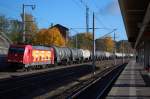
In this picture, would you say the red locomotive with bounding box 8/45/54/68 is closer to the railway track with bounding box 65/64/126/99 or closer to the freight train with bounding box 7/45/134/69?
the freight train with bounding box 7/45/134/69

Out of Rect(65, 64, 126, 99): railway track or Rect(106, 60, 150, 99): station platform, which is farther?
Rect(65, 64, 126, 99): railway track

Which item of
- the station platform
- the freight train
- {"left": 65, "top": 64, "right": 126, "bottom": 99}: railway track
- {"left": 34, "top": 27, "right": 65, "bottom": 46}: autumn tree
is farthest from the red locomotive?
{"left": 34, "top": 27, "right": 65, "bottom": 46}: autumn tree

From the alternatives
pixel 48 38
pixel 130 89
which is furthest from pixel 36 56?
pixel 48 38

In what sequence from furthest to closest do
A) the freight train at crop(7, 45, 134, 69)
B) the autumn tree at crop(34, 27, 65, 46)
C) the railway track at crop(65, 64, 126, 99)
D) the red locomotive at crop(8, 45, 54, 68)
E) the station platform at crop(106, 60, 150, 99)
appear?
the autumn tree at crop(34, 27, 65, 46), the freight train at crop(7, 45, 134, 69), the red locomotive at crop(8, 45, 54, 68), the railway track at crop(65, 64, 126, 99), the station platform at crop(106, 60, 150, 99)

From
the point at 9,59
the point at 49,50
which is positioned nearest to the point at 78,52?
the point at 49,50

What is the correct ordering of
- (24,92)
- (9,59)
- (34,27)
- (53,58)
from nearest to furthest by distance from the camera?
(24,92) → (9,59) → (53,58) → (34,27)

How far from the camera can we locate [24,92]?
2534cm

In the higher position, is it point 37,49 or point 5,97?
point 37,49

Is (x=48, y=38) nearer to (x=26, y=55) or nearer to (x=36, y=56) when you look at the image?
(x=36, y=56)

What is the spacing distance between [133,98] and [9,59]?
32.8 meters

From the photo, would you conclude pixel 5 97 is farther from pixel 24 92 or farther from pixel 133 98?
pixel 133 98

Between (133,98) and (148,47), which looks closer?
(133,98)

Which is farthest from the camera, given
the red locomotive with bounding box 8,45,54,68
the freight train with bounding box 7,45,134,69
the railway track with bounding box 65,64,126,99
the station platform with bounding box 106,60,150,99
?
the freight train with bounding box 7,45,134,69

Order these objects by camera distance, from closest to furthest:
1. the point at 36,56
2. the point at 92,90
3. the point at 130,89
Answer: the point at 130,89
the point at 92,90
the point at 36,56
